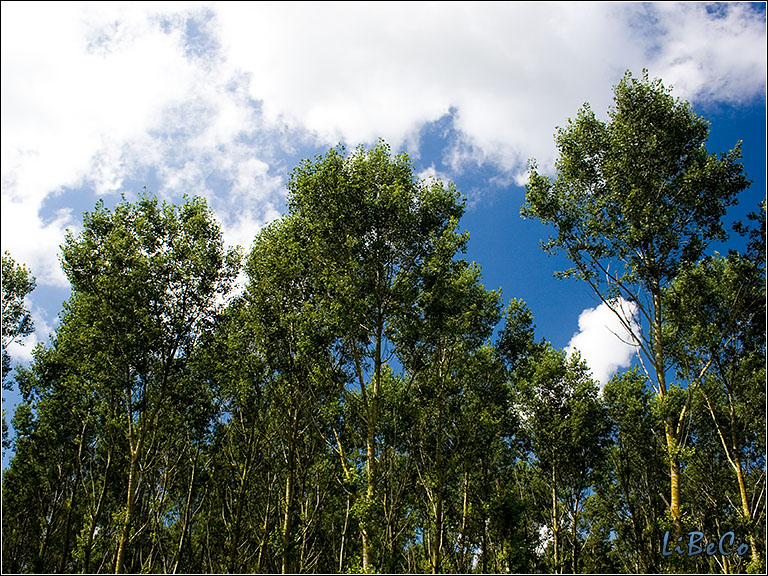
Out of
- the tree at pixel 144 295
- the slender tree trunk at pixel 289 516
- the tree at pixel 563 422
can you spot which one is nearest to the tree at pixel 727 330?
the tree at pixel 563 422

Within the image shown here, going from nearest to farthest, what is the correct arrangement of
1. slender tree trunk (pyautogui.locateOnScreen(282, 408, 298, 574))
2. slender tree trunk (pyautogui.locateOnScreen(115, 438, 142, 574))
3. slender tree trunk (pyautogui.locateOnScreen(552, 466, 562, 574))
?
1. slender tree trunk (pyautogui.locateOnScreen(115, 438, 142, 574))
2. slender tree trunk (pyautogui.locateOnScreen(282, 408, 298, 574))
3. slender tree trunk (pyautogui.locateOnScreen(552, 466, 562, 574))

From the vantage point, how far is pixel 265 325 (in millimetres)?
24656

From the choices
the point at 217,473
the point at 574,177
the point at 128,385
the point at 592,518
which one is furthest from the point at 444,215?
the point at 592,518

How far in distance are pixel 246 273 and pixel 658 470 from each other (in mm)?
31429

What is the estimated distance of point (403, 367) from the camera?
24.6m

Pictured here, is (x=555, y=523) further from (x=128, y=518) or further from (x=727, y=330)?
(x=128, y=518)

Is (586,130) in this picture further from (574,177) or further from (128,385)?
(128,385)

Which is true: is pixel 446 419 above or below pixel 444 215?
below

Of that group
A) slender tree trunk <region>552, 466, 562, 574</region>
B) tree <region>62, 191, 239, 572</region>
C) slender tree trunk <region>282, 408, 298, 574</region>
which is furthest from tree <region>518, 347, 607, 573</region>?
tree <region>62, 191, 239, 572</region>

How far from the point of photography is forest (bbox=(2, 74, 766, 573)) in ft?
65.6

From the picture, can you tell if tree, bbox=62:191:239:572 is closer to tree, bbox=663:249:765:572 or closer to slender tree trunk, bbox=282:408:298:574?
slender tree trunk, bbox=282:408:298:574

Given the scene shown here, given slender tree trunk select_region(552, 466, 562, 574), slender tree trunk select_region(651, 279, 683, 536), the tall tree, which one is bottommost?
slender tree trunk select_region(552, 466, 562, 574)

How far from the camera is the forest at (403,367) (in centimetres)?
1998

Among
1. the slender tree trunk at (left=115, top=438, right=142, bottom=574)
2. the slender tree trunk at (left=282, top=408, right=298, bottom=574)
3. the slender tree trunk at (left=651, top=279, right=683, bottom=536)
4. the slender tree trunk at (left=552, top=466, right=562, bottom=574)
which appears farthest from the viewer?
the slender tree trunk at (left=552, top=466, right=562, bottom=574)
